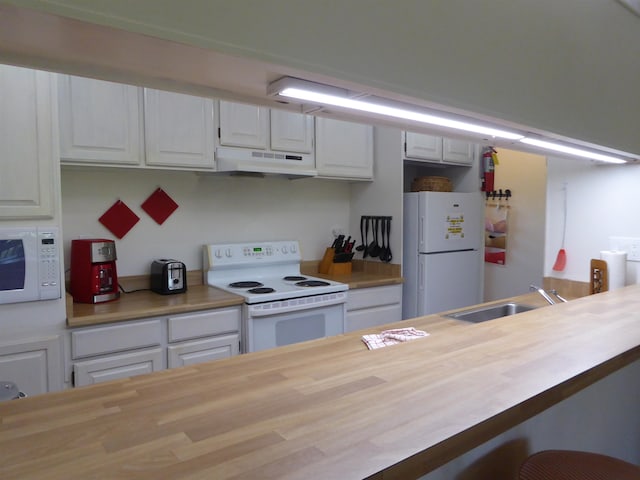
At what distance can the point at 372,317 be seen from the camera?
3213 millimetres

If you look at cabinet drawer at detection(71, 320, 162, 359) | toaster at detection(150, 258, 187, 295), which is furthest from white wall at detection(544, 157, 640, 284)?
cabinet drawer at detection(71, 320, 162, 359)

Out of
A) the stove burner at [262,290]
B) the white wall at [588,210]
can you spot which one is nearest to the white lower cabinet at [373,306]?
the stove burner at [262,290]

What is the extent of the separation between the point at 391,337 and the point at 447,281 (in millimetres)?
2088

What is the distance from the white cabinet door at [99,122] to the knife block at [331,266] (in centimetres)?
164

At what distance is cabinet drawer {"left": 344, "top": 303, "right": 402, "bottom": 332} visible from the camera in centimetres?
307

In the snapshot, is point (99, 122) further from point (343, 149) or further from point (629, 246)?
point (629, 246)

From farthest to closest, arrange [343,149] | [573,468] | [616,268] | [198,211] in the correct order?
[343,149] → [198,211] → [616,268] → [573,468]

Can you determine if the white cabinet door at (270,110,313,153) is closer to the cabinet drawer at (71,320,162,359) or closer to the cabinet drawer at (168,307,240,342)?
the cabinet drawer at (168,307,240,342)

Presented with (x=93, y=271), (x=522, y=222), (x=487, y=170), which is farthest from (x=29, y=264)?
(x=522, y=222)

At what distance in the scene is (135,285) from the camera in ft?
9.14

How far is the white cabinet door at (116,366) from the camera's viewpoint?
2.10 meters

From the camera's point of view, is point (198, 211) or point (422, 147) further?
point (422, 147)

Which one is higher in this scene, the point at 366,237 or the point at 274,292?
the point at 366,237

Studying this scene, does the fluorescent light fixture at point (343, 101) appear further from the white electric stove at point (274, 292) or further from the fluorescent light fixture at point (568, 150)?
the white electric stove at point (274, 292)
